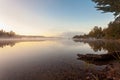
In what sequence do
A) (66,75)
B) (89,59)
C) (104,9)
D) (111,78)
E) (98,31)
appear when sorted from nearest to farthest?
1. (111,78)
2. (66,75)
3. (104,9)
4. (89,59)
5. (98,31)

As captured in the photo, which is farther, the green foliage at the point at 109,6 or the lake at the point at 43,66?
the green foliage at the point at 109,6

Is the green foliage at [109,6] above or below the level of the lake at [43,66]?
above

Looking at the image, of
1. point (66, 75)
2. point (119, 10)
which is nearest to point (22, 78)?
point (66, 75)

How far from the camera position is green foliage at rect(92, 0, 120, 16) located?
22266mm

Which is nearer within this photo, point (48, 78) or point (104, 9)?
point (48, 78)

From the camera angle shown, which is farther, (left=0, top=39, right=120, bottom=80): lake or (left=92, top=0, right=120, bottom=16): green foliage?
(left=92, top=0, right=120, bottom=16): green foliage

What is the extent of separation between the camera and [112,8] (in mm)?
23266

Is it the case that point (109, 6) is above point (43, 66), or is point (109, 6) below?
above

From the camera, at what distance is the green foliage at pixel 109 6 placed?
22266 mm

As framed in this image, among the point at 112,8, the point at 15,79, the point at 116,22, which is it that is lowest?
the point at 15,79

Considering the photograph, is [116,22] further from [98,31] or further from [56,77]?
[98,31]

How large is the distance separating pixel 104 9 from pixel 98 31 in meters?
169

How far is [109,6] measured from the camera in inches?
953

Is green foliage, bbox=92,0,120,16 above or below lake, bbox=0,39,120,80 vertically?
above
